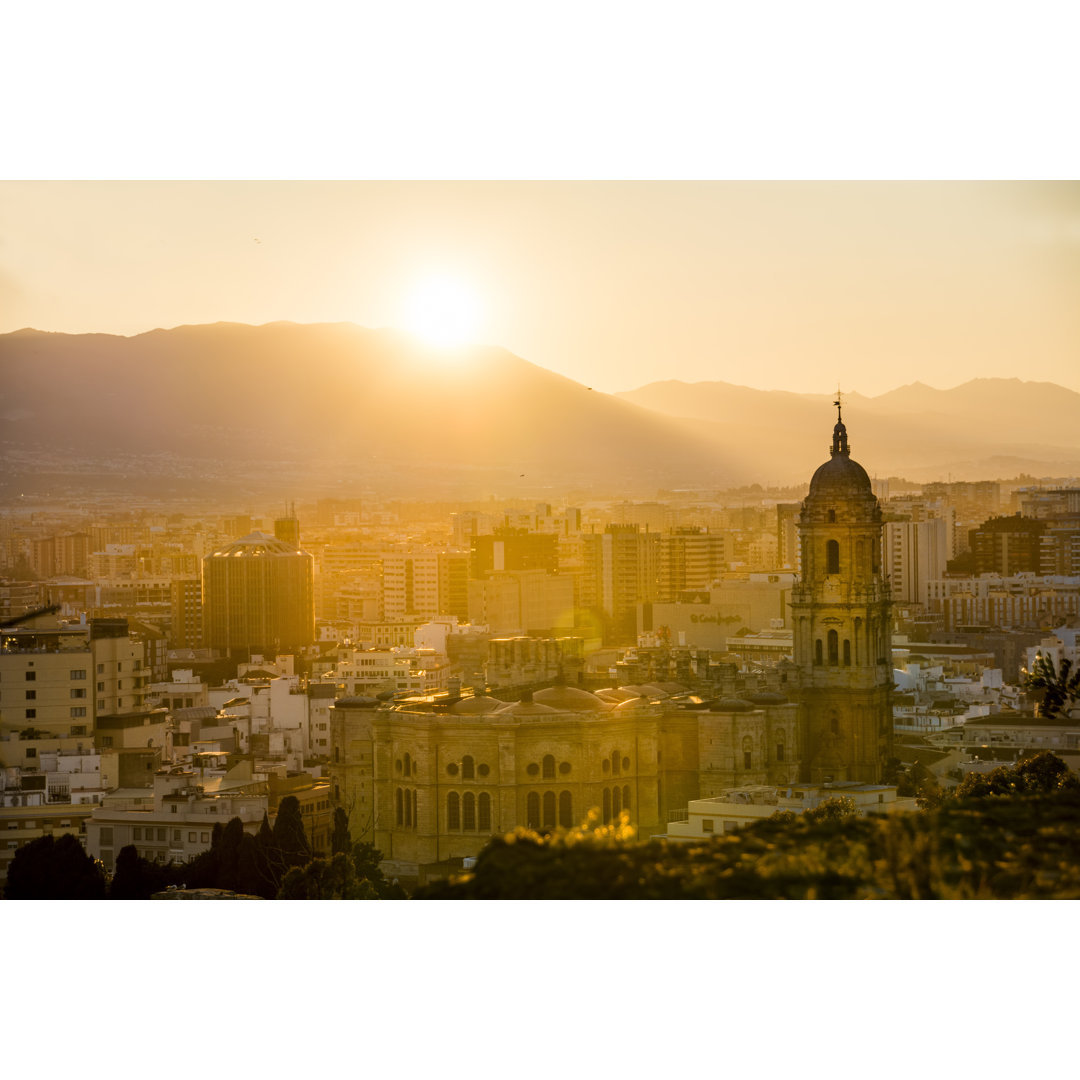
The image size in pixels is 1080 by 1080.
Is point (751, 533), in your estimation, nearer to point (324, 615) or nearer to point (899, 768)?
point (324, 615)

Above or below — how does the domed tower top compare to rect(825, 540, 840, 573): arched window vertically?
above

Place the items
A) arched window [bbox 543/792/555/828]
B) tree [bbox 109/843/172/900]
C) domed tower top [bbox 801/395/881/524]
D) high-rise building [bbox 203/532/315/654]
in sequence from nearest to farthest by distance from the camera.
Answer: tree [bbox 109/843/172/900] → arched window [bbox 543/792/555/828] → domed tower top [bbox 801/395/881/524] → high-rise building [bbox 203/532/315/654]

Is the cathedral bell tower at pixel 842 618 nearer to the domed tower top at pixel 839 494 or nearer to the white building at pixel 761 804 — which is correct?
the domed tower top at pixel 839 494

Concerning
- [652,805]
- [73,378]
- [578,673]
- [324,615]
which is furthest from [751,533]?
[652,805]

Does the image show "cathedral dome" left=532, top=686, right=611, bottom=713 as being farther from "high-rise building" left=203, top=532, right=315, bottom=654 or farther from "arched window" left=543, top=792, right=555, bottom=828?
"high-rise building" left=203, top=532, right=315, bottom=654

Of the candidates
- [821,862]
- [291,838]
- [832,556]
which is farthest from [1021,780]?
[821,862]

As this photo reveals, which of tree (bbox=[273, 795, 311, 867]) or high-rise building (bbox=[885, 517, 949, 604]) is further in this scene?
high-rise building (bbox=[885, 517, 949, 604])

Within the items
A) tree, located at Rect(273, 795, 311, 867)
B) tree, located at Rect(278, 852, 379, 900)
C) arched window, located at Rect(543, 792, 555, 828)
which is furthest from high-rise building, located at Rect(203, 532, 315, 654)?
tree, located at Rect(278, 852, 379, 900)
